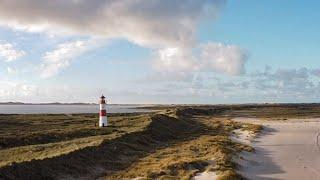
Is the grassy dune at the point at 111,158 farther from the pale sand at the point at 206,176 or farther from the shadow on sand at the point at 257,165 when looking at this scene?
the shadow on sand at the point at 257,165

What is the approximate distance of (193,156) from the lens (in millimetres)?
24297

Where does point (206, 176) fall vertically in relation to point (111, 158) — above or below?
below

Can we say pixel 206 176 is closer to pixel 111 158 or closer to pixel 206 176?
pixel 206 176

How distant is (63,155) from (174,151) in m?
Result: 7.90

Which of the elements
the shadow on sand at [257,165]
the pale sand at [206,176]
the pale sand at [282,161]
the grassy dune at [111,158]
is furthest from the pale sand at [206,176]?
the pale sand at [282,161]

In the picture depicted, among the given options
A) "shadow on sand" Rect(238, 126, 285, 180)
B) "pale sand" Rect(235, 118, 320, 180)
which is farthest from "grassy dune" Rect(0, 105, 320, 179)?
"pale sand" Rect(235, 118, 320, 180)

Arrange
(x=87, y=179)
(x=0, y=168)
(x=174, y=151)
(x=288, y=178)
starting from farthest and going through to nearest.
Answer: (x=174, y=151) < (x=288, y=178) < (x=87, y=179) < (x=0, y=168)

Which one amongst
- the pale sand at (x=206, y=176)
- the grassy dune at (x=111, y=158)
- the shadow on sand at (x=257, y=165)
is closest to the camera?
the grassy dune at (x=111, y=158)

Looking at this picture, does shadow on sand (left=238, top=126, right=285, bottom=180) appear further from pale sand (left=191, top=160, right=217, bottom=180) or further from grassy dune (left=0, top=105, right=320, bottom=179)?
pale sand (left=191, top=160, right=217, bottom=180)

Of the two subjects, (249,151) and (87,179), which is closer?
(87,179)

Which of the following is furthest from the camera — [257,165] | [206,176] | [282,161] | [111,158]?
[282,161]

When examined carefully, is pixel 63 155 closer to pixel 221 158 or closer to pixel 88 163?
pixel 88 163

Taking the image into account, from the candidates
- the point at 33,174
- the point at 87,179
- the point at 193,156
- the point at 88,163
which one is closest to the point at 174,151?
the point at 193,156

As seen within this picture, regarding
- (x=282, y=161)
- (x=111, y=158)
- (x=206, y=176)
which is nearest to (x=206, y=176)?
(x=206, y=176)
